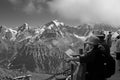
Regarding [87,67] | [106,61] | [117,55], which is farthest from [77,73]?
[117,55]

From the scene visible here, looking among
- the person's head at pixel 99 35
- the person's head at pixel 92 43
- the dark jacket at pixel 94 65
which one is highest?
the person's head at pixel 99 35

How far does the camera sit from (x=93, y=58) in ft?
20.8

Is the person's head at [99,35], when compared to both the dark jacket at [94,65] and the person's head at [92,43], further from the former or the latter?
the dark jacket at [94,65]

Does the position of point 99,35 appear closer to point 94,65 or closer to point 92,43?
point 92,43

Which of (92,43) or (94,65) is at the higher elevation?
(92,43)

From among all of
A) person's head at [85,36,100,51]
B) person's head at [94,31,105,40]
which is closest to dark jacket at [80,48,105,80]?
person's head at [85,36,100,51]

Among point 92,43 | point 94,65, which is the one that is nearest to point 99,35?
point 92,43

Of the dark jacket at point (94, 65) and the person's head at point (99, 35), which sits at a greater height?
the person's head at point (99, 35)

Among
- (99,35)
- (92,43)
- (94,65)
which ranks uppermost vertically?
(99,35)

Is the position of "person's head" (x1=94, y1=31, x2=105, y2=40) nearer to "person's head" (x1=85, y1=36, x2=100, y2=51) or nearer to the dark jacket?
"person's head" (x1=85, y1=36, x2=100, y2=51)

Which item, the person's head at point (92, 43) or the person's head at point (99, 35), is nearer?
the person's head at point (92, 43)

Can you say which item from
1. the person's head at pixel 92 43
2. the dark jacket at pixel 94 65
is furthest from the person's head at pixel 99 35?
the dark jacket at pixel 94 65

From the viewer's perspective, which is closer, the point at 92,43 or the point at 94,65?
the point at 92,43

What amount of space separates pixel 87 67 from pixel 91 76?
0.96 ft
